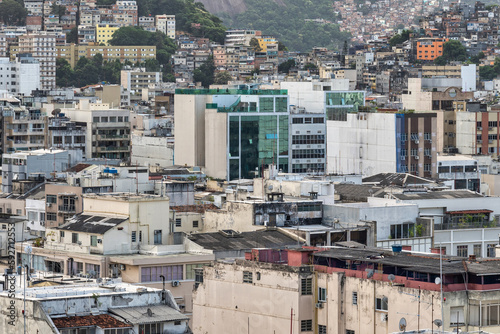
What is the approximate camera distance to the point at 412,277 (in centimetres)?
3544

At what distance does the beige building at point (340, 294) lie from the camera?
113 feet

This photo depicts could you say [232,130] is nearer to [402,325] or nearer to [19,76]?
[402,325]

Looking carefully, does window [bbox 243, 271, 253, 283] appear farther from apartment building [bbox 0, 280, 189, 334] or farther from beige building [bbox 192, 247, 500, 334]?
apartment building [bbox 0, 280, 189, 334]

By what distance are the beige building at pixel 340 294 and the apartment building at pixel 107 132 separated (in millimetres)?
50055

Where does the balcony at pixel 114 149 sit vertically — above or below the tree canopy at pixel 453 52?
below

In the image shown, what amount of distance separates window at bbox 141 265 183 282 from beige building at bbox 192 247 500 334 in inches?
111

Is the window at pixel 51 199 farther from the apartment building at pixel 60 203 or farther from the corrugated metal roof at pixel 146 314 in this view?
the corrugated metal roof at pixel 146 314

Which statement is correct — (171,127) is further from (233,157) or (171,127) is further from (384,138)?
(384,138)

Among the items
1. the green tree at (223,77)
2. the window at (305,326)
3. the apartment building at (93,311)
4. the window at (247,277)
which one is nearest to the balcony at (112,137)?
the window at (247,277)

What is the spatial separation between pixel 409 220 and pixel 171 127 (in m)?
55.3

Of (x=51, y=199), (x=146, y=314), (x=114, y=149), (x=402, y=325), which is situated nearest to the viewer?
(x=146, y=314)

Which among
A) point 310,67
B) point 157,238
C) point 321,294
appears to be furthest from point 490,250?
point 310,67

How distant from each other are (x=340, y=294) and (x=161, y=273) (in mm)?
8483

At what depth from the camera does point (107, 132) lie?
9162 cm
